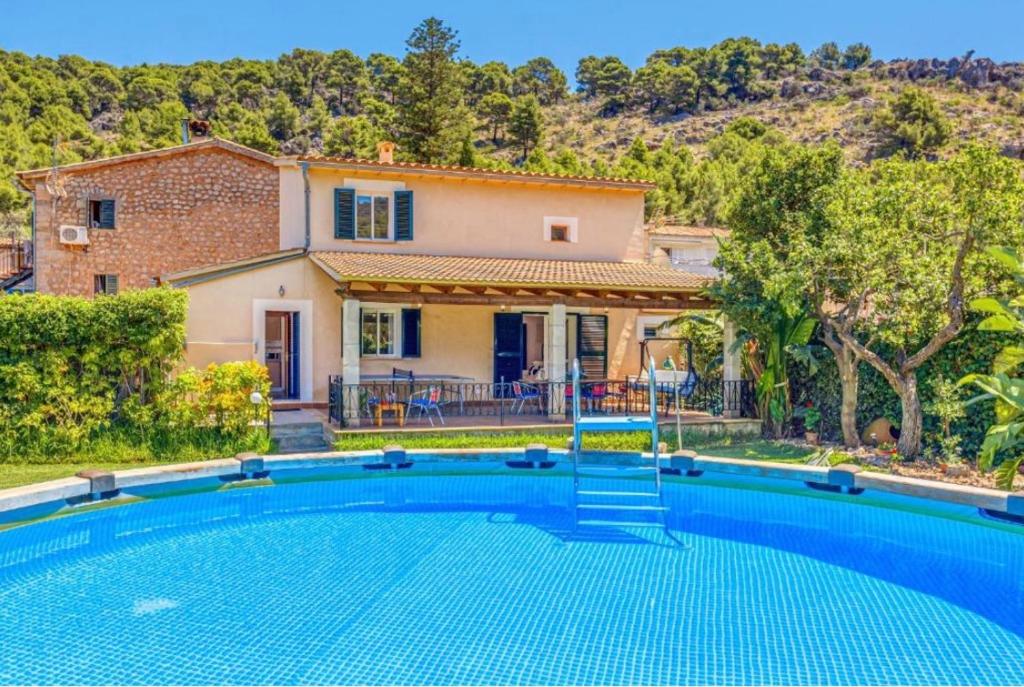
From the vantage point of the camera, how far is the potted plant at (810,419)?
16312 mm

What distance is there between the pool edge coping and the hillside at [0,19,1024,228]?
3058 centimetres

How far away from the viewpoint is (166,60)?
3130 inches

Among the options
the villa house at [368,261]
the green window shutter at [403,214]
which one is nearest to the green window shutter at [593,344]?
the villa house at [368,261]

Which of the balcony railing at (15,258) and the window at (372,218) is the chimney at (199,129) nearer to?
the balcony railing at (15,258)

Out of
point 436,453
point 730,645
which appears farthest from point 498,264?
point 730,645

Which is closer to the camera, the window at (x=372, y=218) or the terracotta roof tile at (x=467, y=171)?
the terracotta roof tile at (x=467, y=171)

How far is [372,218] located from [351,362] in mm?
6027

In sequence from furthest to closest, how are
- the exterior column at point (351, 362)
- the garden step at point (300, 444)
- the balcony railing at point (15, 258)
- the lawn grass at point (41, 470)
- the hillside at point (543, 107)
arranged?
the hillside at point (543, 107), the balcony railing at point (15, 258), the exterior column at point (351, 362), the garden step at point (300, 444), the lawn grass at point (41, 470)

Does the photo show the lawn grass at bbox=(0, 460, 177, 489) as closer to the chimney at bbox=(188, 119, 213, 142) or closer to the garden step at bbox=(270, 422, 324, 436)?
the garden step at bbox=(270, 422, 324, 436)

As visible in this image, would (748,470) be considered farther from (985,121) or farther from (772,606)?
(985,121)

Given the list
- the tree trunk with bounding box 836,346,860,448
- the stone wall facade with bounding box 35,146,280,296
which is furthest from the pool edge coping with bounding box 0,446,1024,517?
the stone wall facade with bounding box 35,146,280,296

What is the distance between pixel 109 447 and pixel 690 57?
97.8 meters

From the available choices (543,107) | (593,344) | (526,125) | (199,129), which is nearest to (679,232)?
(593,344)

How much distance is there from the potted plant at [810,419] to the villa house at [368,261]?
12.1 ft
